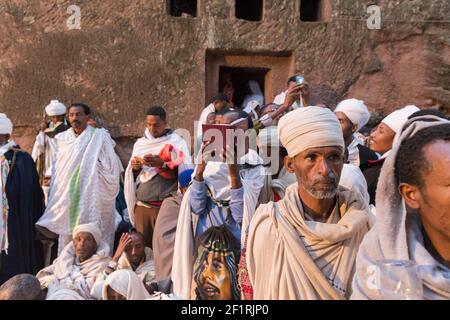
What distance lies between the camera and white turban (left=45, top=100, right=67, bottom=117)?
7.01 m

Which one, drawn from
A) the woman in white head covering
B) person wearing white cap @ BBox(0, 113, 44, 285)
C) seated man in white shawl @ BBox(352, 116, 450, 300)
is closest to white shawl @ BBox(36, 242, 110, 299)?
person wearing white cap @ BBox(0, 113, 44, 285)

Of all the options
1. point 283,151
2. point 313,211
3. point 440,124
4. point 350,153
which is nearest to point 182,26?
point 350,153

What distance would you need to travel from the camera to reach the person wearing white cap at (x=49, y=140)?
6906mm

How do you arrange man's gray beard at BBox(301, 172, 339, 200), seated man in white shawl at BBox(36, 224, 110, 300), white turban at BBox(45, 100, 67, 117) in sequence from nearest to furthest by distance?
man's gray beard at BBox(301, 172, 339, 200)
seated man in white shawl at BBox(36, 224, 110, 300)
white turban at BBox(45, 100, 67, 117)

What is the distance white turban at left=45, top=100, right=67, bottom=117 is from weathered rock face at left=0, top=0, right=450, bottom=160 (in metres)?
0.23

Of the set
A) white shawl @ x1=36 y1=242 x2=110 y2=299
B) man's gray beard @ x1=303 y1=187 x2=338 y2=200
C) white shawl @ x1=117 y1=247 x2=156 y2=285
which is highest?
man's gray beard @ x1=303 y1=187 x2=338 y2=200

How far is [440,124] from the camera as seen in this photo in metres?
1.91

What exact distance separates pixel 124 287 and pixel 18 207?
7.55ft

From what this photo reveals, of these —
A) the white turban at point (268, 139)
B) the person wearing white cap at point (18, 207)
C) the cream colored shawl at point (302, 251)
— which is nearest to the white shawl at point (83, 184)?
the person wearing white cap at point (18, 207)

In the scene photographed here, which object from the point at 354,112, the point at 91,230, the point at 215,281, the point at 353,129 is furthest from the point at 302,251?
the point at 91,230

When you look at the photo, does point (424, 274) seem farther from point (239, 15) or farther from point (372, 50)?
point (239, 15)

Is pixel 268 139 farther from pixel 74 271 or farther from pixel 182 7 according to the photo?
pixel 182 7

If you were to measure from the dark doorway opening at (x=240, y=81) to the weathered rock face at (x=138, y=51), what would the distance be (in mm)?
484

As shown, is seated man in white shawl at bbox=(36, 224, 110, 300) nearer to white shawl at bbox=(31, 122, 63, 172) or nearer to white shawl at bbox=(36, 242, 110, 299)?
white shawl at bbox=(36, 242, 110, 299)
